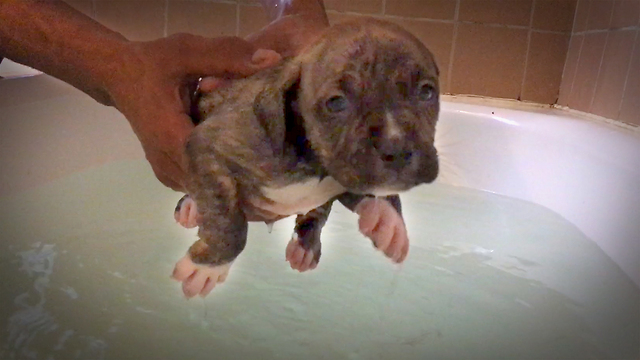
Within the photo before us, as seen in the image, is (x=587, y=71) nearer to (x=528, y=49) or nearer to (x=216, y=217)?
(x=528, y=49)

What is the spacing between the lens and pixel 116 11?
6.07 ft

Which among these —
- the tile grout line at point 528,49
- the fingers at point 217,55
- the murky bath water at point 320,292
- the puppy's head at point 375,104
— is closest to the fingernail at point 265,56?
the fingers at point 217,55

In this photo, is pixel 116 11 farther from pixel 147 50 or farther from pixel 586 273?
pixel 586 273

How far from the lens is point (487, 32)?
2.10m

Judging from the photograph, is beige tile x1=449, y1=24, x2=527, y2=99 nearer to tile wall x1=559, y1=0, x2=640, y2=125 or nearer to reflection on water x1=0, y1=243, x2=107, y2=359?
tile wall x1=559, y1=0, x2=640, y2=125

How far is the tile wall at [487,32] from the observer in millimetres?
1977

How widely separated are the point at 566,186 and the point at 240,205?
0.99 meters

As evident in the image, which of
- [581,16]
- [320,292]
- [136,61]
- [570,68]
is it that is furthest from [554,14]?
[136,61]

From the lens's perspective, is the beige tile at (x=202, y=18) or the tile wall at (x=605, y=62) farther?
the beige tile at (x=202, y=18)

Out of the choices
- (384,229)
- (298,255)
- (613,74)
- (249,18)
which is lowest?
(298,255)

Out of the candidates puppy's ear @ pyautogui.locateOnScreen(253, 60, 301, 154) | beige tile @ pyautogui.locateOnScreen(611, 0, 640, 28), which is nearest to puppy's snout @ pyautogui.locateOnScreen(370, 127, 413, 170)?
puppy's ear @ pyautogui.locateOnScreen(253, 60, 301, 154)

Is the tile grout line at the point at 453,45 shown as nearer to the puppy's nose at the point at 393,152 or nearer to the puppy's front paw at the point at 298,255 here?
the puppy's front paw at the point at 298,255

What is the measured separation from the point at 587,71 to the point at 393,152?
1.66 m

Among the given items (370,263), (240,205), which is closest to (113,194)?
(370,263)
